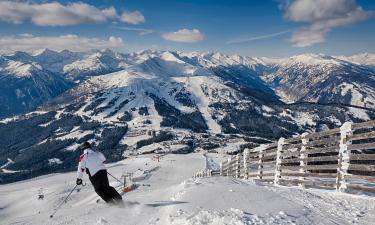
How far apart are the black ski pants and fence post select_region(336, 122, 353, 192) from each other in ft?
27.0

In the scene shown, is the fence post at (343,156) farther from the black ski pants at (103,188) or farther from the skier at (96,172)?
the skier at (96,172)

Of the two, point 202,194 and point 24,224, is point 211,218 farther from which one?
point 24,224

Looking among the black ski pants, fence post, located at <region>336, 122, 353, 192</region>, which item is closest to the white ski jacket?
the black ski pants

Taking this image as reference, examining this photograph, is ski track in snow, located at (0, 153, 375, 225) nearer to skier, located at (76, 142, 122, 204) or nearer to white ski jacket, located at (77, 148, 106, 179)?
skier, located at (76, 142, 122, 204)

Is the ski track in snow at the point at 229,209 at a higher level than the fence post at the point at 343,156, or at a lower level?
lower

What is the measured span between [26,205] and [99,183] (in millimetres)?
83644

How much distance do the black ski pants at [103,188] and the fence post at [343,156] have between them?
8228 millimetres

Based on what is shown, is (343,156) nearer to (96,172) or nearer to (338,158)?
(338,158)

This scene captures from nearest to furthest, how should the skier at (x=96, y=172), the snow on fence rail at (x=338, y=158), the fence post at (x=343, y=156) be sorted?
the snow on fence rail at (x=338, y=158)
the skier at (x=96, y=172)
the fence post at (x=343, y=156)

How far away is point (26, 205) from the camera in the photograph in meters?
90.4

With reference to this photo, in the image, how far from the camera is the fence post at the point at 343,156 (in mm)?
15211

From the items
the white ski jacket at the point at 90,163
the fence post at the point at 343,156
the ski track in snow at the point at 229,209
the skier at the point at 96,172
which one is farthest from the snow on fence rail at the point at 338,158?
the white ski jacket at the point at 90,163

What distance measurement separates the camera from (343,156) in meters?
15.5

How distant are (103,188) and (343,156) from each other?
8.85 m
